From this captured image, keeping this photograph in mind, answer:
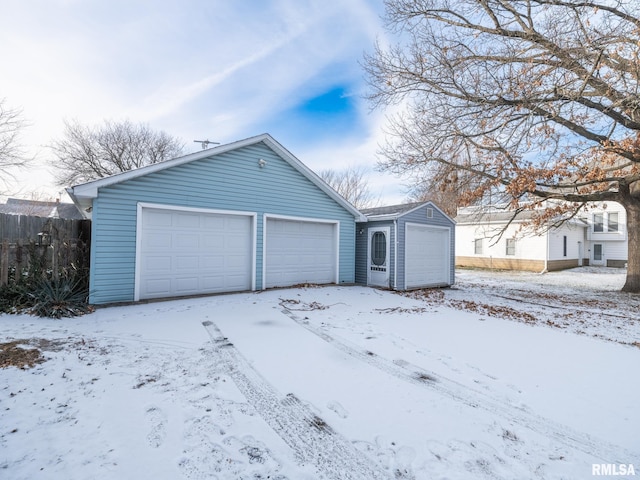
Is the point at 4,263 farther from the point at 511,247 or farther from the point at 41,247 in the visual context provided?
the point at 511,247

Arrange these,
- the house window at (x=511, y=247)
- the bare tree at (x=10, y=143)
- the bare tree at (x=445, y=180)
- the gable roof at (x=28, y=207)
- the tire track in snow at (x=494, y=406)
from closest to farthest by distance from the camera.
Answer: the tire track in snow at (x=494, y=406)
the bare tree at (x=445, y=180)
the bare tree at (x=10, y=143)
the house window at (x=511, y=247)
the gable roof at (x=28, y=207)

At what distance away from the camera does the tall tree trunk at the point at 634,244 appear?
1174cm

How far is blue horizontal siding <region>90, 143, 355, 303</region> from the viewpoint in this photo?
277 inches

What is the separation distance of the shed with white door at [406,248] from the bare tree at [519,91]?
1758 millimetres

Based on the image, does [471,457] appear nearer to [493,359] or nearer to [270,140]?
[493,359]

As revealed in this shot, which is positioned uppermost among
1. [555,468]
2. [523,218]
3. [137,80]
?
[137,80]

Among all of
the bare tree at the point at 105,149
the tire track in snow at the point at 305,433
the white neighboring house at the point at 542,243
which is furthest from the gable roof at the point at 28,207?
the white neighboring house at the point at 542,243

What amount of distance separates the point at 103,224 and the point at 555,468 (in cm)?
827

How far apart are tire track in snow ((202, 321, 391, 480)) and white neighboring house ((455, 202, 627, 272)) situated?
1965 cm

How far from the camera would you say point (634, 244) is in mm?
11859

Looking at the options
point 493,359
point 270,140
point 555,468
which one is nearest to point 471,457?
point 555,468

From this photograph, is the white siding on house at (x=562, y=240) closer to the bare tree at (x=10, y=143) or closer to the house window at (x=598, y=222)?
the house window at (x=598, y=222)

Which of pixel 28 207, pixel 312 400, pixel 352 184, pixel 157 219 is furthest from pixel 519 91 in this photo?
pixel 28 207

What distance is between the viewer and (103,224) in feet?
22.9
